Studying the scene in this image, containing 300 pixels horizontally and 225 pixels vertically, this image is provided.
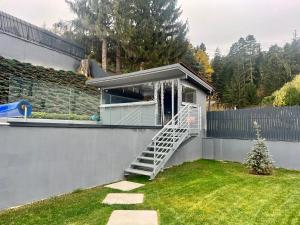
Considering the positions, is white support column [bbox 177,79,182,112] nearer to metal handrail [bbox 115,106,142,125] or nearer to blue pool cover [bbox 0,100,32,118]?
metal handrail [bbox 115,106,142,125]

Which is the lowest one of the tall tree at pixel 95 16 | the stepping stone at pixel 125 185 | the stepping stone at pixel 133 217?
the stepping stone at pixel 125 185

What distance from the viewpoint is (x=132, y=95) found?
11.9 meters

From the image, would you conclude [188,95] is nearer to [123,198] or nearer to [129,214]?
[123,198]

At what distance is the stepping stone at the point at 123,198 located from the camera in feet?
17.6

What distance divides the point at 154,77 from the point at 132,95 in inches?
78.0

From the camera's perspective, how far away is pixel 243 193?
6.13 meters

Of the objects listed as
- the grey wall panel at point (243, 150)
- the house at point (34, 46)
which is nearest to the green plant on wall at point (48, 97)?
the house at point (34, 46)

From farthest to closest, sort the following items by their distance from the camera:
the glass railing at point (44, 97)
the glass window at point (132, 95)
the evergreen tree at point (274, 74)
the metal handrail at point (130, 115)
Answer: the evergreen tree at point (274, 74) < the glass window at point (132, 95) < the metal handrail at point (130, 115) < the glass railing at point (44, 97)

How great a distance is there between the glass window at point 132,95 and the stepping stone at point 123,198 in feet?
19.5

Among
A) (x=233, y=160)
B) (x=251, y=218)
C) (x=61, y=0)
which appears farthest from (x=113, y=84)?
(x=61, y=0)

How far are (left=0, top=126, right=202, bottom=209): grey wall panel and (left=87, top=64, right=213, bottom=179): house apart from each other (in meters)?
0.82

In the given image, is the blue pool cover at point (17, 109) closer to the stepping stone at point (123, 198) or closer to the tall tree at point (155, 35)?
the stepping stone at point (123, 198)

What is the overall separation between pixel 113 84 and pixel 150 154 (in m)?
4.61

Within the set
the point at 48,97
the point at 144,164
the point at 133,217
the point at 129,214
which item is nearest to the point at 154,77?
the point at 144,164
